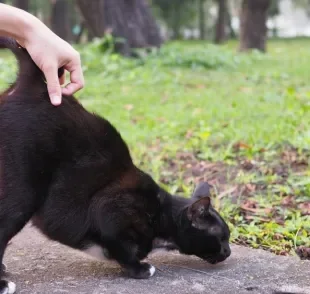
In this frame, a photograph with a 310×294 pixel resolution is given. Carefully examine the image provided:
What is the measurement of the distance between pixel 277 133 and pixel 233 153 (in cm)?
52

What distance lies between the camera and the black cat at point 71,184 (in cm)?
230

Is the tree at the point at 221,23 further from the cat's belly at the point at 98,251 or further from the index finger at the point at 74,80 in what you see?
the cat's belly at the point at 98,251

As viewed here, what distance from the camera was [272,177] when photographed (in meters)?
3.71

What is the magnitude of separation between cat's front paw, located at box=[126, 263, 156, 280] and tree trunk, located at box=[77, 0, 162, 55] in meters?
7.49

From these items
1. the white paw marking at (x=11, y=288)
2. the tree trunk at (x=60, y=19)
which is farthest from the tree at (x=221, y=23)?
the white paw marking at (x=11, y=288)

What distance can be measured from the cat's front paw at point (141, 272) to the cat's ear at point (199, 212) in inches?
12.2

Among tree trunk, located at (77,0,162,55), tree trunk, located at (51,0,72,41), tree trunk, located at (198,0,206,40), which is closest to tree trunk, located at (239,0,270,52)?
tree trunk, located at (77,0,162,55)

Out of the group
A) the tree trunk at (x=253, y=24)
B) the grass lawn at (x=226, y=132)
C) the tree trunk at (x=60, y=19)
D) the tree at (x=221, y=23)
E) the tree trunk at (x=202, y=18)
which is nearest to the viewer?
the grass lawn at (x=226, y=132)

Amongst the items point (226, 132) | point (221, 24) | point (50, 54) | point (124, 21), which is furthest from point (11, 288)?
point (221, 24)

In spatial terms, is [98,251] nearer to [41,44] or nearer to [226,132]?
[41,44]

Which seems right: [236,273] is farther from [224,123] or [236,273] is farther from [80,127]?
[224,123]

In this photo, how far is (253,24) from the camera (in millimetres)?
13234

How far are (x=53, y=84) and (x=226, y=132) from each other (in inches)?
105

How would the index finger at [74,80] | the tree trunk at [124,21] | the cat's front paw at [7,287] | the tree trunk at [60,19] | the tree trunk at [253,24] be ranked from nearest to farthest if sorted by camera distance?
the cat's front paw at [7,287], the index finger at [74,80], the tree trunk at [124,21], the tree trunk at [253,24], the tree trunk at [60,19]
